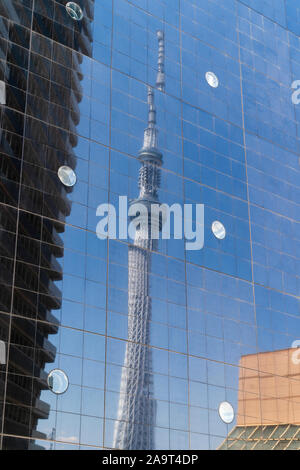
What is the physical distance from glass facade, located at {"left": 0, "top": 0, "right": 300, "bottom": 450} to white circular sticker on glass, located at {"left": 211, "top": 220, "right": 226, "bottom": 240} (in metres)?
0.05

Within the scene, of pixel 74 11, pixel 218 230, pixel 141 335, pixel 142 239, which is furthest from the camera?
pixel 218 230

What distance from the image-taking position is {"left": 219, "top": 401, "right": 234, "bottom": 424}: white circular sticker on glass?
26281mm

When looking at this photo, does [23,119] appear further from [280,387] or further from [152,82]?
[280,387]

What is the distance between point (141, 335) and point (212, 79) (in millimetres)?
12357

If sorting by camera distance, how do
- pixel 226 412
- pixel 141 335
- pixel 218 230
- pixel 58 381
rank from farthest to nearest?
pixel 218 230, pixel 226 412, pixel 141 335, pixel 58 381

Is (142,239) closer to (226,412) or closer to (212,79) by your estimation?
(226,412)

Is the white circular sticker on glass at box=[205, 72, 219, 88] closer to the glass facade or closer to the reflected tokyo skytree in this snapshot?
the glass facade

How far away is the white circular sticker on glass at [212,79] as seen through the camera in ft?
105

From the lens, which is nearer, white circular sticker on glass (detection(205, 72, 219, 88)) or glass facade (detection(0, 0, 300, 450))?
glass facade (detection(0, 0, 300, 450))

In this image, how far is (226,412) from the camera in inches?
1043

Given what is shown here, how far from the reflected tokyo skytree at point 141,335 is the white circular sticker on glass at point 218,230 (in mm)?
2527

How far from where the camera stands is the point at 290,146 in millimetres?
34812

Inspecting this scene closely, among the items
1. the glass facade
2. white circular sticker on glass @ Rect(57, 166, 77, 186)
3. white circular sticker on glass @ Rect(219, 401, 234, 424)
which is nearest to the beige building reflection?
the glass facade

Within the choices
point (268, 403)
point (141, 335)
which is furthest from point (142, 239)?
point (268, 403)
